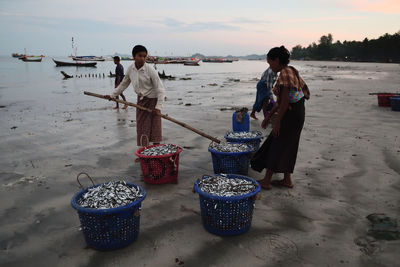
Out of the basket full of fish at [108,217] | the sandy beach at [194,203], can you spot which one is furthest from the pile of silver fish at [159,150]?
the basket full of fish at [108,217]

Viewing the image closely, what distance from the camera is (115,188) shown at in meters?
3.21

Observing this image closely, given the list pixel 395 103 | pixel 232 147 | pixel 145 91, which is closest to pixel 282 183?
pixel 232 147

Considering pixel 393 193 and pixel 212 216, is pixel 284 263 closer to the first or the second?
pixel 212 216

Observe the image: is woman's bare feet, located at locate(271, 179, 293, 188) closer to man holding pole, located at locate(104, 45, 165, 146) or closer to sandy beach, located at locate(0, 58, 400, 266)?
sandy beach, located at locate(0, 58, 400, 266)

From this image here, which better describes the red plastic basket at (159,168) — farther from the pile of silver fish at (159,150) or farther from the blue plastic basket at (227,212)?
the blue plastic basket at (227,212)

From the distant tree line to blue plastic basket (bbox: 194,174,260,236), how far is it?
4173 inches

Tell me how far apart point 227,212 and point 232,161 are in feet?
5.08

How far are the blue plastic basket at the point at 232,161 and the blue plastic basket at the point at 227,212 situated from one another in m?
1.28

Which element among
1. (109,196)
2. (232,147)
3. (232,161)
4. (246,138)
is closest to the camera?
(109,196)

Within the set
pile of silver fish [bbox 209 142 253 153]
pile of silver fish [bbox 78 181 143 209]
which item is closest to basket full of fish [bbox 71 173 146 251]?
pile of silver fish [bbox 78 181 143 209]

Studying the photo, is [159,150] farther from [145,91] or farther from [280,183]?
[280,183]

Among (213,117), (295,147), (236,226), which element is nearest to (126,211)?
(236,226)

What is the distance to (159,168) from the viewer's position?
4.47 meters

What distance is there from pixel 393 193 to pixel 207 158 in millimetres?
3168
